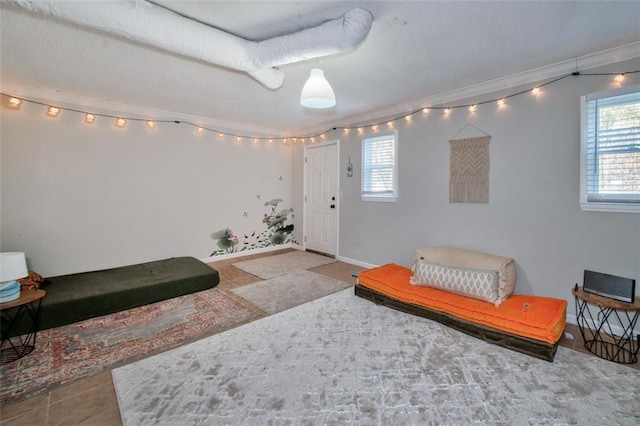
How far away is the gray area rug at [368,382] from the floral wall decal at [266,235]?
297 centimetres

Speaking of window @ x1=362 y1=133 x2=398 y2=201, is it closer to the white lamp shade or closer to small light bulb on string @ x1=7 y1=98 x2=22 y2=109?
the white lamp shade

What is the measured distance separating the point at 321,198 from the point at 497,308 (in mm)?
3654

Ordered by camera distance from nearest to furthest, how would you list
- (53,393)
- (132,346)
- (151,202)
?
(53,393) < (132,346) < (151,202)

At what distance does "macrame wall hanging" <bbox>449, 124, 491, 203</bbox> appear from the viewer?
3.40m

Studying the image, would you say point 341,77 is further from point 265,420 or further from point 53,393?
point 53,393

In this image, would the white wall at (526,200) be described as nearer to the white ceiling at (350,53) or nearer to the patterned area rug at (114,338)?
the white ceiling at (350,53)

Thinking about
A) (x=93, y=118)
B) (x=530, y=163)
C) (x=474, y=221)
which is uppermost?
(x=93, y=118)

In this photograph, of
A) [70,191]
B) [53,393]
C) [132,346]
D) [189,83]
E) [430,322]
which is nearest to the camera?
[53,393]

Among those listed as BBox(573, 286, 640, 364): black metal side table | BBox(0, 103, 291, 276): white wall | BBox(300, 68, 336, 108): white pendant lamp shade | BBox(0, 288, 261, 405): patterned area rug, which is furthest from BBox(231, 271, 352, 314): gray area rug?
BBox(573, 286, 640, 364): black metal side table

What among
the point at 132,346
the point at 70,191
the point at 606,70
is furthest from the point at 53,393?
the point at 606,70

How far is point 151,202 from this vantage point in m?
4.57

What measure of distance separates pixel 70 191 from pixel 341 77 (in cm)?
384

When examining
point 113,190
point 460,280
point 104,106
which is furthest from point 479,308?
point 104,106

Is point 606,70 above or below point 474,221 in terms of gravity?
above
